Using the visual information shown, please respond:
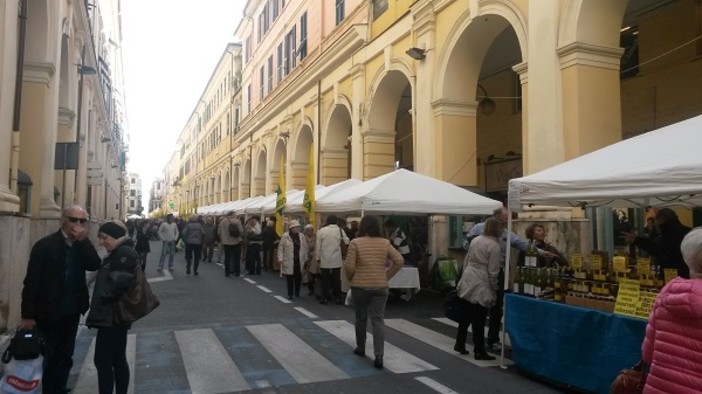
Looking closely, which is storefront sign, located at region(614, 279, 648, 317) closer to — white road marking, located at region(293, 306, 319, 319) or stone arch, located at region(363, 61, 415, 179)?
white road marking, located at region(293, 306, 319, 319)

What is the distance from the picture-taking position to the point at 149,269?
1786 centimetres

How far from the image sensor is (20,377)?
155 inches

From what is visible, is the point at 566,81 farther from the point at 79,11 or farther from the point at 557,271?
the point at 79,11

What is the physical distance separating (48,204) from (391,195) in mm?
6693

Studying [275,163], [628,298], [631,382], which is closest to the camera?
[631,382]

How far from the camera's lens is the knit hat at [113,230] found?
4430 mm

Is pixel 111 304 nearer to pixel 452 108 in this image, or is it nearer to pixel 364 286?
pixel 364 286

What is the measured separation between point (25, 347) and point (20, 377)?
21cm

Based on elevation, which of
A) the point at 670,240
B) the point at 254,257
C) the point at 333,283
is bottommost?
the point at 333,283

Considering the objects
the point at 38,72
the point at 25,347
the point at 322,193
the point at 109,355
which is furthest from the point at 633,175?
the point at 322,193

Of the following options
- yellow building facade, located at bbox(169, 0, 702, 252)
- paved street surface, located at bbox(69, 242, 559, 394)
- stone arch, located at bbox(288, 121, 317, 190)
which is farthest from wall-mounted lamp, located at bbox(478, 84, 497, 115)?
stone arch, located at bbox(288, 121, 317, 190)

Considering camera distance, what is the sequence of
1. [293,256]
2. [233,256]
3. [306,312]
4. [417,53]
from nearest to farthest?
[306,312]
[293,256]
[417,53]
[233,256]

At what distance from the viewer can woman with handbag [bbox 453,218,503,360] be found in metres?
6.47

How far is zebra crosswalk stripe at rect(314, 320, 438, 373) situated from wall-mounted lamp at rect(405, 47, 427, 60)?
8261 mm
